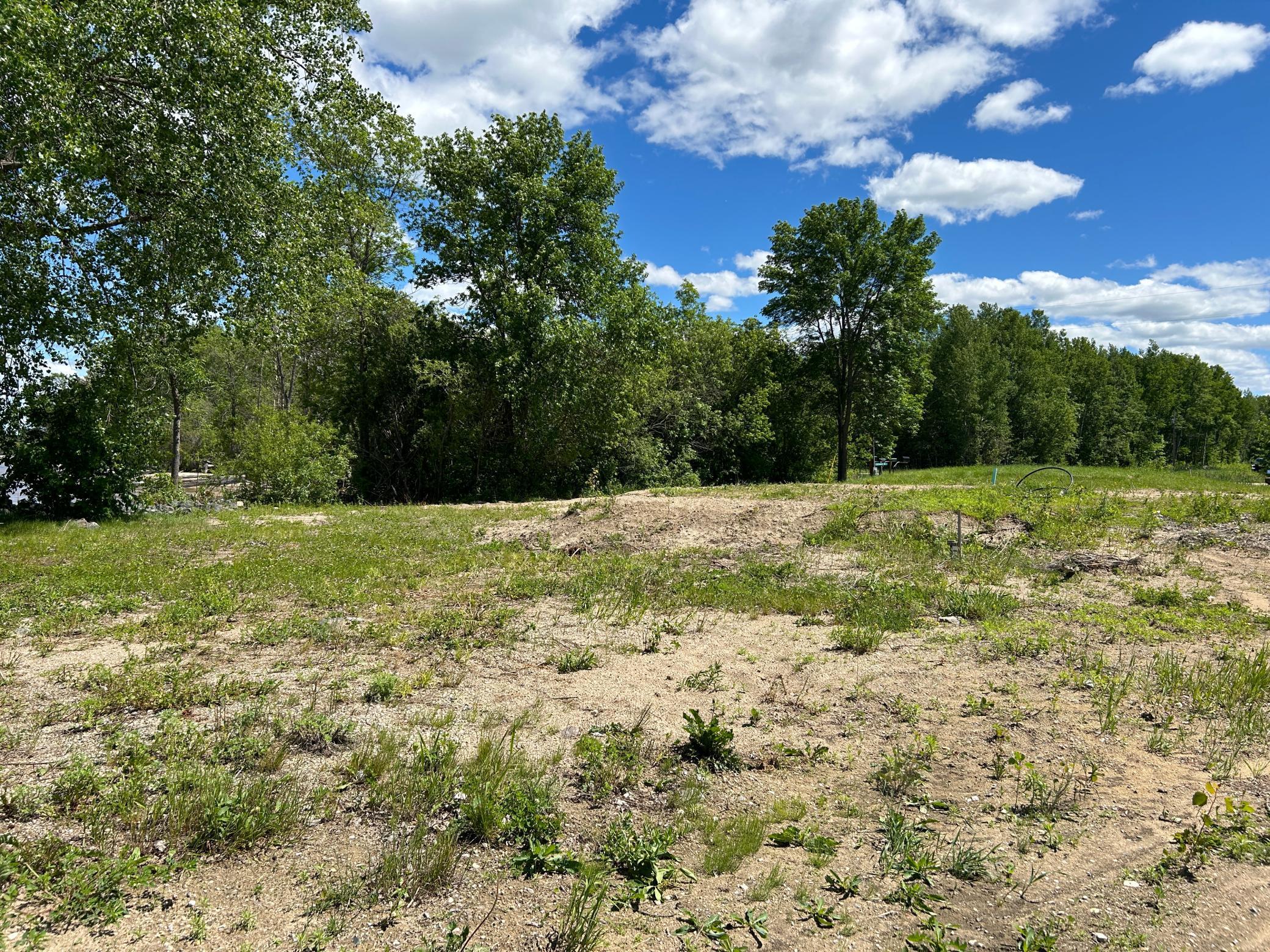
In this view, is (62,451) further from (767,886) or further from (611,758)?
(767,886)

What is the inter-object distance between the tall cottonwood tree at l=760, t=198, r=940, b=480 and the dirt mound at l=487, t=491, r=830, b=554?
16.8 m

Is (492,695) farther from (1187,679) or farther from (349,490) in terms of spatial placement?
(349,490)

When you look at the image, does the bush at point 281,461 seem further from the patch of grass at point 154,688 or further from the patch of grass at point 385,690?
the patch of grass at point 385,690

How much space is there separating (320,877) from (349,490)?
21035 millimetres

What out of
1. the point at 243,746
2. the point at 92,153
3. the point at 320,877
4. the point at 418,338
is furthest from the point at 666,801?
A: the point at 418,338

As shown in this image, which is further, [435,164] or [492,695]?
[435,164]

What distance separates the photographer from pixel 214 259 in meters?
12.8

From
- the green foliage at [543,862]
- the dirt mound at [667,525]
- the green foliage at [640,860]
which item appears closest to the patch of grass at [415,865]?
the green foliage at [543,862]

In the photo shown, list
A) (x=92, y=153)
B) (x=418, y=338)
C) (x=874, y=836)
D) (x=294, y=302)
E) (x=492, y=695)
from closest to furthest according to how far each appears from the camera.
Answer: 1. (x=874, y=836)
2. (x=492, y=695)
3. (x=92, y=153)
4. (x=294, y=302)
5. (x=418, y=338)

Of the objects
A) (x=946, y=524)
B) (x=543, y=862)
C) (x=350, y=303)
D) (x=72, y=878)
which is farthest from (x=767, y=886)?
(x=350, y=303)

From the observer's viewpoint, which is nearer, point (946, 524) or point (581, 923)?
point (581, 923)

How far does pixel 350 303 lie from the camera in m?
18.9

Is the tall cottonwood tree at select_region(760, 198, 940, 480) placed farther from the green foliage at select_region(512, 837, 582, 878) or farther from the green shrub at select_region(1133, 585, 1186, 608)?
the green foliage at select_region(512, 837, 582, 878)

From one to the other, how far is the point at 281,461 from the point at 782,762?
18.5 meters
